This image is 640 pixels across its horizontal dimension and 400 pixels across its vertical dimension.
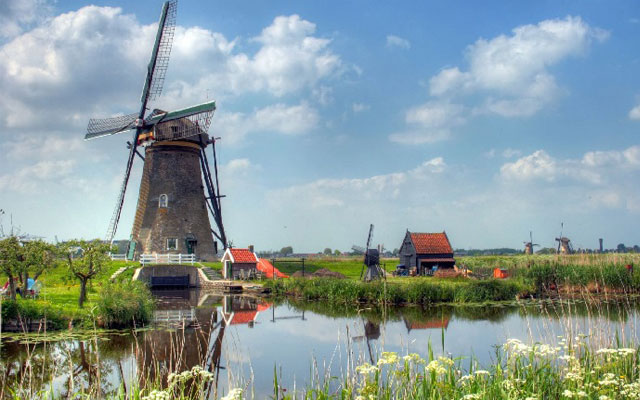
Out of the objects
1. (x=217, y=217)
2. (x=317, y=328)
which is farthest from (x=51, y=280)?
(x=317, y=328)

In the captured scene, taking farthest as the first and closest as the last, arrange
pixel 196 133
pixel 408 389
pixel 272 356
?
pixel 196 133, pixel 272 356, pixel 408 389

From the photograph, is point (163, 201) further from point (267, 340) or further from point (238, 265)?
point (267, 340)

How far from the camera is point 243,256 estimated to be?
32.0 meters

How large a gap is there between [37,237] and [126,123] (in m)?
19.6

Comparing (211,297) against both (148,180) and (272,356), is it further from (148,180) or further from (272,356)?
(272,356)

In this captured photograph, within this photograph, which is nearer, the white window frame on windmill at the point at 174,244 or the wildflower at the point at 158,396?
the wildflower at the point at 158,396

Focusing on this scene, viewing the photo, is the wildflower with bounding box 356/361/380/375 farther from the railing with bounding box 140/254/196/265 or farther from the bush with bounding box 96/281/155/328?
the railing with bounding box 140/254/196/265

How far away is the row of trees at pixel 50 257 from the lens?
592 inches

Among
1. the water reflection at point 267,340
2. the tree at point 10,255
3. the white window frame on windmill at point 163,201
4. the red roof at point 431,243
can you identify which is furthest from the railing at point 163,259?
the tree at point 10,255

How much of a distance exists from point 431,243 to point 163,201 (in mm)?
16265

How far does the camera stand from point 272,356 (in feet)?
37.5

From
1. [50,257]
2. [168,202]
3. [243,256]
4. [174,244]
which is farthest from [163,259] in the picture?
[50,257]

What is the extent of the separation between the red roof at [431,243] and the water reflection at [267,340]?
12.7m

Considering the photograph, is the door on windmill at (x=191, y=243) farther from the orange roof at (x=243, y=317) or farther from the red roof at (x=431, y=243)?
the orange roof at (x=243, y=317)
